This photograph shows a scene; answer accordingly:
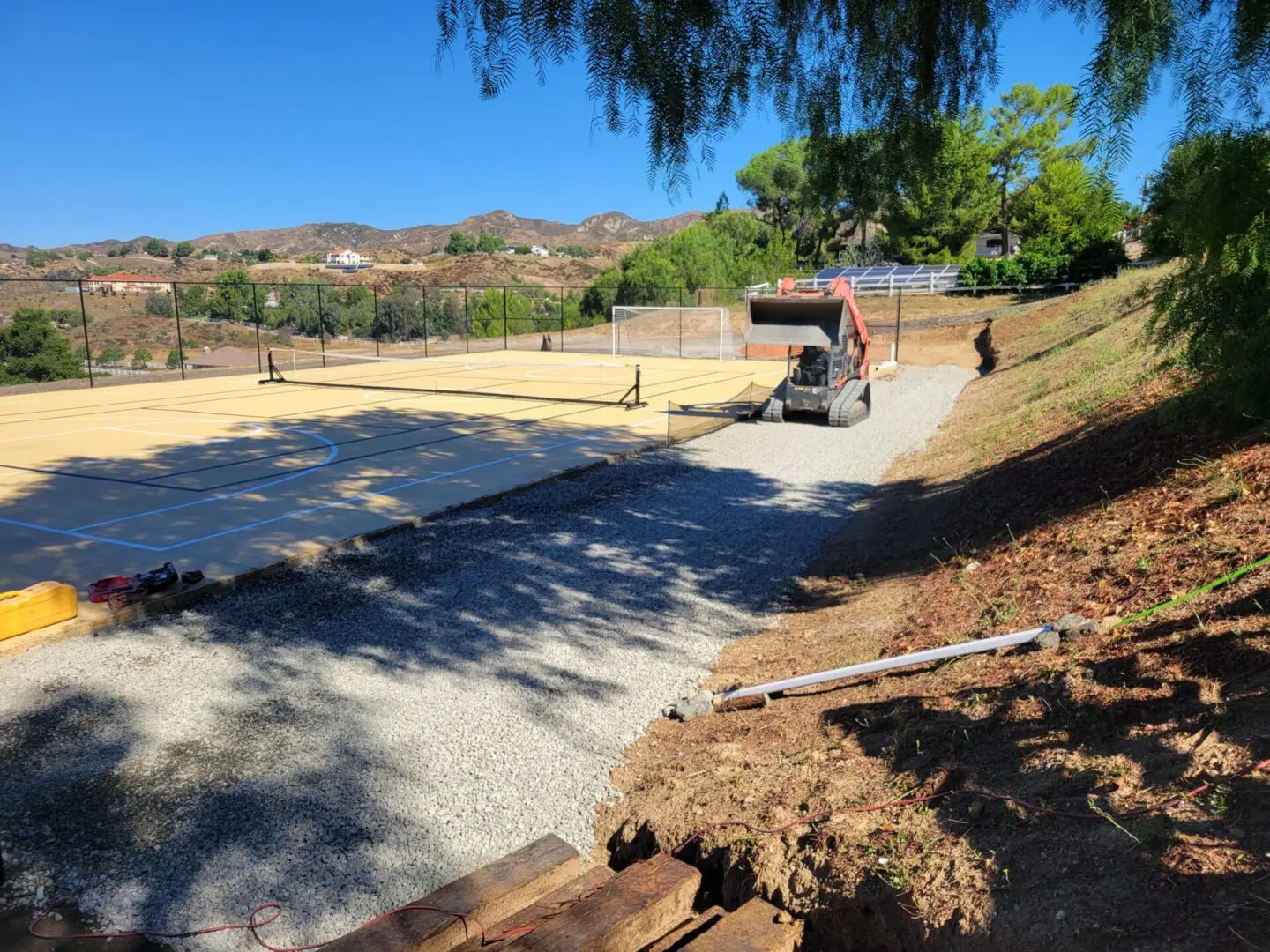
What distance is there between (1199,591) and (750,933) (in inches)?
138

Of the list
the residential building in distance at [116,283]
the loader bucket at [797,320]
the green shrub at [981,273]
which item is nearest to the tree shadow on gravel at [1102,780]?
the loader bucket at [797,320]

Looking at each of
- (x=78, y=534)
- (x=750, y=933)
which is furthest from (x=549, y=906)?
(x=78, y=534)

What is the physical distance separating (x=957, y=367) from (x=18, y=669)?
36060 millimetres

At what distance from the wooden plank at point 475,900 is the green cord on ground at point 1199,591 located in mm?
3617

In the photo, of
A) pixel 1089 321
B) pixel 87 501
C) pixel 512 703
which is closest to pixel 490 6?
pixel 512 703

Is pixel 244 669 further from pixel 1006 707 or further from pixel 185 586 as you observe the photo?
pixel 1006 707

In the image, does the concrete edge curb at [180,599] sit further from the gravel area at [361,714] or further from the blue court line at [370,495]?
the blue court line at [370,495]

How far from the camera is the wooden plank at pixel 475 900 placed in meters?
3.73

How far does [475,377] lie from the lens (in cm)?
3309

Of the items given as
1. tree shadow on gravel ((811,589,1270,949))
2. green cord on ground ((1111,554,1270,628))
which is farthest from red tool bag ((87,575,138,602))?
green cord on ground ((1111,554,1270,628))

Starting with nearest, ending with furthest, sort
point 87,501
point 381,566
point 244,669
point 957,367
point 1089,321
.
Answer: point 244,669 → point 381,566 → point 87,501 → point 1089,321 → point 957,367

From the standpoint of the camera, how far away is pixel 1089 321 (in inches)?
1099

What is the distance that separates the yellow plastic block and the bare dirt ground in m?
5.60

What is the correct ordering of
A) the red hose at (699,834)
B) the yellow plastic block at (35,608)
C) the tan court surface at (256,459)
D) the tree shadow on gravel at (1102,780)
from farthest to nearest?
the tan court surface at (256,459) → the yellow plastic block at (35,608) → the red hose at (699,834) → the tree shadow on gravel at (1102,780)
